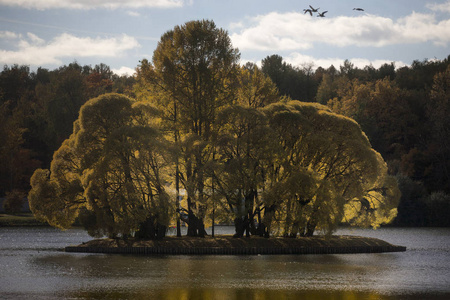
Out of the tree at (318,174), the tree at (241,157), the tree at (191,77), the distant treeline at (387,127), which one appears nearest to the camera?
the tree at (318,174)

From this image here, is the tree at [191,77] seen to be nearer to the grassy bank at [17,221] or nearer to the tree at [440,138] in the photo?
the grassy bank at [17,221]

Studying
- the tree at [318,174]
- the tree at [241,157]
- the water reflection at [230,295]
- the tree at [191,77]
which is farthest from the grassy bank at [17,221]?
the water reflection at [230,295]

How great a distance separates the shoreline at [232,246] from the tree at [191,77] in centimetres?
737

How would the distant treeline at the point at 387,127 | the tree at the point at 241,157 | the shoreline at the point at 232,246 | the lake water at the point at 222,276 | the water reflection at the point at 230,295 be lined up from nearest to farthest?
the water reflection at the point at 230,295, the lake water at the point at 222,276, the shoreline at the point at 232,246, the tree at the point at 241,157, the distant treeline at the point at 387,127

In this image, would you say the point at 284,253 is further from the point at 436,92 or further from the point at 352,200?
the point at 436,92

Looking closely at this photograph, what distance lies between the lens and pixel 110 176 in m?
51.4

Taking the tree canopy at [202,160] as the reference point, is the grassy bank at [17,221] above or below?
below

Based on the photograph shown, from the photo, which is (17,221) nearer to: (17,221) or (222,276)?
(17,221)

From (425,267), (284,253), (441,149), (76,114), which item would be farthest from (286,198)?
(76,114)

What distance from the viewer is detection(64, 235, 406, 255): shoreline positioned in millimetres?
50625

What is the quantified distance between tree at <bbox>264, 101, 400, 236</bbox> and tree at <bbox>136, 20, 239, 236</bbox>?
21.6ft

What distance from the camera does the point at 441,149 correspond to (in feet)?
303

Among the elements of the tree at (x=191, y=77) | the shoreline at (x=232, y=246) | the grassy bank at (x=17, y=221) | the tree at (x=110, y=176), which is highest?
the tree at (x=191, y=77)

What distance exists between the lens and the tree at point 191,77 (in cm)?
5844
